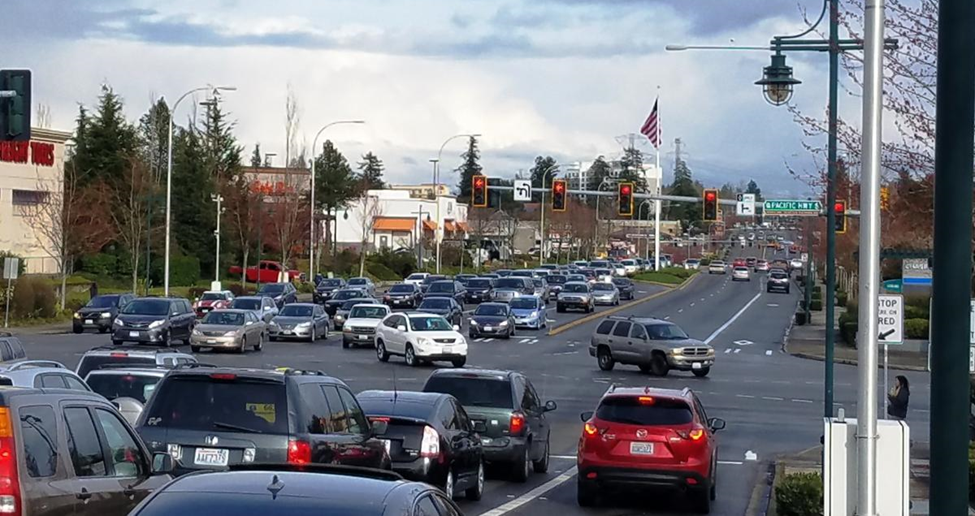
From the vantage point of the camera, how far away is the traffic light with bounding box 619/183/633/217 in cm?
5084

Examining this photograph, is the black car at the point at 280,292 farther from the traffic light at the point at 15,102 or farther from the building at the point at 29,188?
the traffic light at the point at 15,102

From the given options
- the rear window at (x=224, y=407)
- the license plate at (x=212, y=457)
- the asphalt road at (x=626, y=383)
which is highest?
the rear window at (x=224, y=407)

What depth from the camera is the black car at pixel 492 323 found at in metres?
55.0

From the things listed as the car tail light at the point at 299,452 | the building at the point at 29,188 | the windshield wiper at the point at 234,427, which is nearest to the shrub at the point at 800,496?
the car tail light at the point at 299,452

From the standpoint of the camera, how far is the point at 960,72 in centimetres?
722

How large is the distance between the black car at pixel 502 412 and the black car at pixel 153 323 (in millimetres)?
25123

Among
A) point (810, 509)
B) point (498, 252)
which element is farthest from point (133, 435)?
point (498, 252)

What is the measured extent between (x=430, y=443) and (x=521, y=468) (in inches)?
178

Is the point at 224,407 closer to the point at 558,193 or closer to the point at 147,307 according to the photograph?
the point at 147,307

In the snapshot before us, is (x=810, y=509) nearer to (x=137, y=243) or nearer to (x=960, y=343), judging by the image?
(x=960, y=343)

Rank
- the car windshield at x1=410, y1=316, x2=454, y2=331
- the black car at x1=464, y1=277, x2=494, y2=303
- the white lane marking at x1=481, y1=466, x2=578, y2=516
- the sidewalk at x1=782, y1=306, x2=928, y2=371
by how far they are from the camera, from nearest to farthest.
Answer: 1. the white lane marking at x1=481, y1=466, x2=578, y2=516
2. the car windshield at x1=410, y1=316, x2=454, y2=331
3. the sidewalk at x1=782, y1=306, x2=928, y2=371
4. the black car at x1=464, y1=277, x2=494, y2=303

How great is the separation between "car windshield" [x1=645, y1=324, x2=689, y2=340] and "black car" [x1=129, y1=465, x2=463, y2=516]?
116 ft

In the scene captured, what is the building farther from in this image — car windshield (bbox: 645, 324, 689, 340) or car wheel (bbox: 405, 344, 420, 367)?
car windshield (bbox: 645, 324, 689, 340)

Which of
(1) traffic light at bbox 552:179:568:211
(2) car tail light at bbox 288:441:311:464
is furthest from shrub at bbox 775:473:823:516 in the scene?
(1) traffic light at bbox 552:179:568:211
